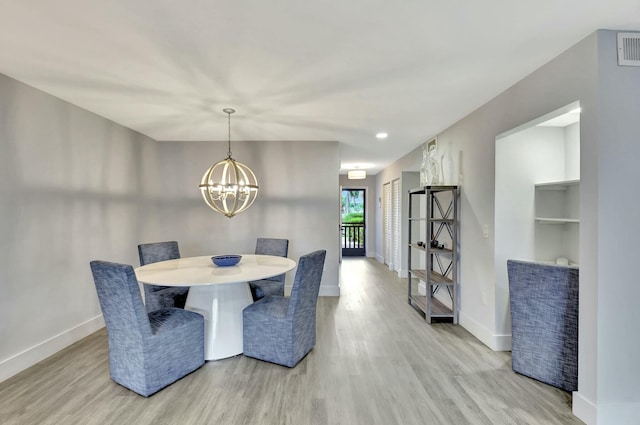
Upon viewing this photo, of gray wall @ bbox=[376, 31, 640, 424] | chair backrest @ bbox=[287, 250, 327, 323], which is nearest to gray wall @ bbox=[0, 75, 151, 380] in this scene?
chair backrest @ bbox=[287, 250, 327, 323]

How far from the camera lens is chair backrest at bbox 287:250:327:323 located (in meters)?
2.46

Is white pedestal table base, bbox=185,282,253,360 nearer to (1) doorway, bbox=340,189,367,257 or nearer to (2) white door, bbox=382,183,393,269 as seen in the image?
(2) white door, bbox=382,183,393,269

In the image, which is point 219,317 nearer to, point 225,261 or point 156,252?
point 225,261

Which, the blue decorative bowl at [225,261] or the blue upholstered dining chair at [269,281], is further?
the blue upholstered dining chair at [269,281]

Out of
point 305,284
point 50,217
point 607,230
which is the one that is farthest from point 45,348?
point 607,230

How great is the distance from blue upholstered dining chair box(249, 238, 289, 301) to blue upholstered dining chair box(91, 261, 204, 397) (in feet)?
3.27

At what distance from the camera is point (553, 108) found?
2172mm

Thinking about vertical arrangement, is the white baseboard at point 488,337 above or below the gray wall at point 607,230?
below

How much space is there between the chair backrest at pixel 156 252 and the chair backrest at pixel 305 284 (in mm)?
1920

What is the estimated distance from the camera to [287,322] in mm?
2527

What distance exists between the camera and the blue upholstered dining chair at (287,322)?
8.27ft

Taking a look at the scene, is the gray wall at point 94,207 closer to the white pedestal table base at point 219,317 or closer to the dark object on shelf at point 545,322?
the white pedestal table base at point 219,317

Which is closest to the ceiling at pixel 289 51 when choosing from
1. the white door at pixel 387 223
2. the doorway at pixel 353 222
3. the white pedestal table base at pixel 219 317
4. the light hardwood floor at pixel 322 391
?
the white pedestal table base at pixel 219 317

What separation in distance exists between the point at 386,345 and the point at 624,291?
74.1 inches
